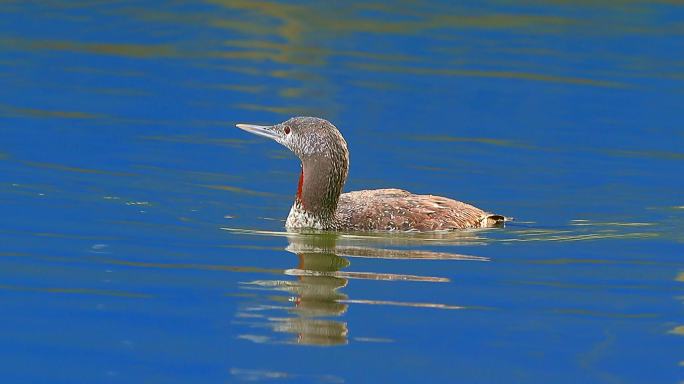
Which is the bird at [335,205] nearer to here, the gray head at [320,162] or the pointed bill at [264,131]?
the gray head at [320,162]

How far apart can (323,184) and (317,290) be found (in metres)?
2.46

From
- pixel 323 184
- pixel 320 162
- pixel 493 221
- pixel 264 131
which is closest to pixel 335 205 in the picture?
pixel 323 184

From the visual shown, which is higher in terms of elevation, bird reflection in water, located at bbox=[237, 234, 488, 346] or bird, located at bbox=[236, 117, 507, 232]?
bird, located at bbox=[236, 117, 507, 232]

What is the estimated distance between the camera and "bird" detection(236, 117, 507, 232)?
452 inches

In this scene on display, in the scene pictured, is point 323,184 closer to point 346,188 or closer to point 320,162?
point 320,162

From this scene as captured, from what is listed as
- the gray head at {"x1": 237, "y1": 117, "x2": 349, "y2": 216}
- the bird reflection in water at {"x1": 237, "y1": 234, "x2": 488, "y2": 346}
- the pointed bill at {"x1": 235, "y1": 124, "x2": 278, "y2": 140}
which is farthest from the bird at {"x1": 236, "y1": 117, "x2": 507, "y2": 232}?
the bird reflection in water at {"x1": 237, "y1": 234, "x2": 488, "y2": 346}

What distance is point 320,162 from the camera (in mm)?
11531

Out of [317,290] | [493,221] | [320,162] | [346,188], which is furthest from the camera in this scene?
[346,188]

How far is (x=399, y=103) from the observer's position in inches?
675

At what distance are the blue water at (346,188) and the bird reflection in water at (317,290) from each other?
2cm

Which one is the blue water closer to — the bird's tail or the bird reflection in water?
the bird reflection in water

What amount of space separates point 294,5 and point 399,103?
6077 millimetres

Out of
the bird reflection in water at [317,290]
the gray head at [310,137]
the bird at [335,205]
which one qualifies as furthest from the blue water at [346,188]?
the gray head at [310,137]

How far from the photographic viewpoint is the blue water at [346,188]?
7.75 meters
